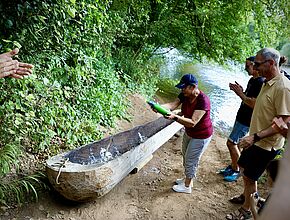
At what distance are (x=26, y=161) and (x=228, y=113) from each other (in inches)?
263

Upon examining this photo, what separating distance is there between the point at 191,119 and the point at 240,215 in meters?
1.19

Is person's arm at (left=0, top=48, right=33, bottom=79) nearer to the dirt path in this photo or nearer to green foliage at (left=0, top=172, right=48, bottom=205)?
green foliage at (left=0, top=172, right=48, bottom=205)

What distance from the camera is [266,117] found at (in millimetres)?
2912

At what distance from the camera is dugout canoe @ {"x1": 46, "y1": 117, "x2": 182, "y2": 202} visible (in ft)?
10.2

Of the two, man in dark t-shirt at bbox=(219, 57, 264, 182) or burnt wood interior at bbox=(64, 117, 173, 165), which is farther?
burnt wood interior at bbox=(64, 117, 173, 165)

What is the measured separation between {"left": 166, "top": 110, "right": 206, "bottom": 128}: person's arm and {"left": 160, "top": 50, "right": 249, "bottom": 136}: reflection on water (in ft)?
13.6

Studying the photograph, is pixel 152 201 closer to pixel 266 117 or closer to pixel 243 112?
pixel 243 112

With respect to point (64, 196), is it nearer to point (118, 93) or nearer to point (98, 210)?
point (98, 210)

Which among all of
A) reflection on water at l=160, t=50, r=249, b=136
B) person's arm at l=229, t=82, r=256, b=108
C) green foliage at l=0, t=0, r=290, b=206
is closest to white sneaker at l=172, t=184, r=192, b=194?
person's arm at l=229, t=82, r=256, b=108

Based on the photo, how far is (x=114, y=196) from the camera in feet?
12.6

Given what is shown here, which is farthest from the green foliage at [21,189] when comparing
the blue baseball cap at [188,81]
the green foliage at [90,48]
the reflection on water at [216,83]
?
the reflection on water at [216,83]

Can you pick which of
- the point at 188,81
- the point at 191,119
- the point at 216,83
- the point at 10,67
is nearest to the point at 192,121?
the point at 191,119

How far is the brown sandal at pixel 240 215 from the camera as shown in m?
3.30

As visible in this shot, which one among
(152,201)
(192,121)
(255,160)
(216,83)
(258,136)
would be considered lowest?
(216,83)
